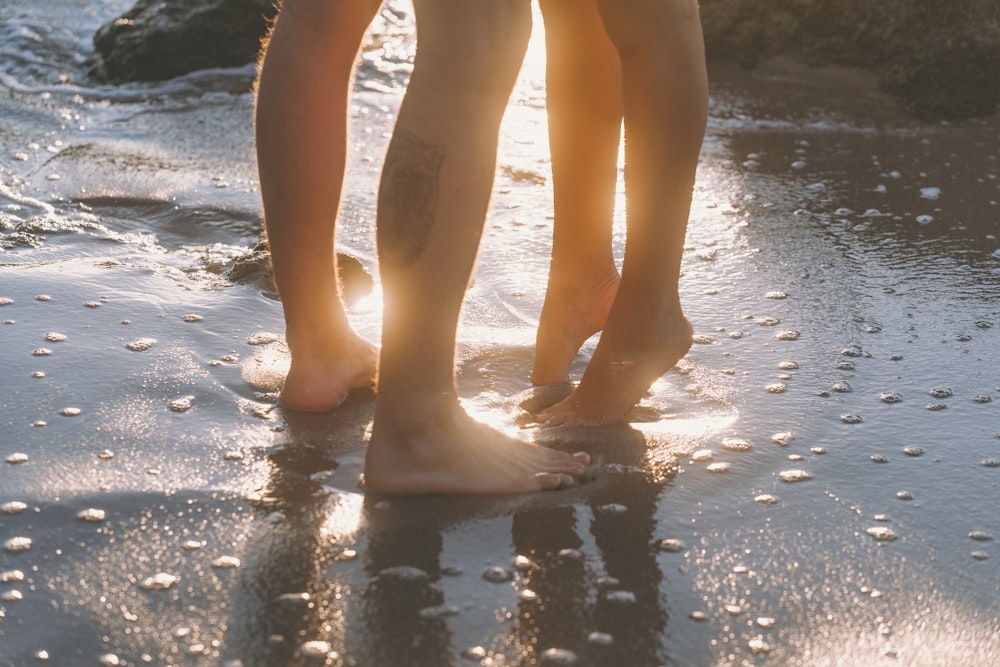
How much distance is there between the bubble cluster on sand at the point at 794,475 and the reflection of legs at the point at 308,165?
80cm

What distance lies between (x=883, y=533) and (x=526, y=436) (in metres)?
0.62

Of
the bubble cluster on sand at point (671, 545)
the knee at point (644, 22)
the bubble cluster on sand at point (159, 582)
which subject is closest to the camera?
the bubble cluster on sand at point (159, 582)

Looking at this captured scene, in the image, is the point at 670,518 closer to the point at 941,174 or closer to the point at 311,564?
the point at 311,564

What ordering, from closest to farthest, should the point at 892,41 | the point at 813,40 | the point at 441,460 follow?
the point at 441,460 < the point at 892,41 < the point at 813,40

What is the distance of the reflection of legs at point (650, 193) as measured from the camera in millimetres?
1844

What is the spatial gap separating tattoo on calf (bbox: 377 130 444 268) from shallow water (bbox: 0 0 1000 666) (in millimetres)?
381

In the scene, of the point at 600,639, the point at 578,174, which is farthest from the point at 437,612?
the point at 578,174

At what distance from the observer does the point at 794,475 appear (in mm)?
1789

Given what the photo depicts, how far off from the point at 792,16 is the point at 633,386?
369cm

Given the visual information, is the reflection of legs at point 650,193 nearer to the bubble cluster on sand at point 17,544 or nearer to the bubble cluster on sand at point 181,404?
the bubble cluster on sand at point 181,404

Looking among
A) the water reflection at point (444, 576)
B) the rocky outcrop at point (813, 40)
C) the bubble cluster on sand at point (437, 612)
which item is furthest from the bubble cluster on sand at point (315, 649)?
the rocky outcrop at point (813, 40)

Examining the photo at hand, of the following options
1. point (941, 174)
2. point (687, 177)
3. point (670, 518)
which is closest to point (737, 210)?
point (941, 174)

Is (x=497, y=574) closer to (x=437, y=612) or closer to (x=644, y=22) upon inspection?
(x=437, y=612)

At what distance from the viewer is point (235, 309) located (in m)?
2.51
